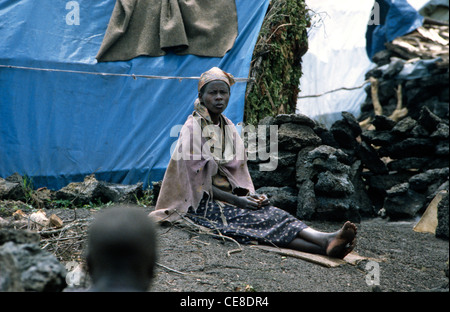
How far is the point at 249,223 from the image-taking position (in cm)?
379

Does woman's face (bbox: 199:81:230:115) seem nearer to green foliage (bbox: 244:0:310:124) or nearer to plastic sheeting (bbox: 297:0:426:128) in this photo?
green foliage (bbox: 244:0:310:124)

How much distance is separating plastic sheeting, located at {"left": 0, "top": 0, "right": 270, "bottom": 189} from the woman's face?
236 cm

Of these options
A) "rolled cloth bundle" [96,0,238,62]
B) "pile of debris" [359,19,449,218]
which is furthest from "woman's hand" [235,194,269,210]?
"rolled cloth bundle" [96,0,238,62]

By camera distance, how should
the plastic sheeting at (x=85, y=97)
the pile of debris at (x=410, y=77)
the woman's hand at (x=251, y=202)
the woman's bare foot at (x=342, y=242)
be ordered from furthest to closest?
the pile of debris at (x=410, y=77) < the plastic sheeting at (x=85, y=97) < the woman's hand at (x=251, y=202) < the woman's bare foot at (x=342, y=242)

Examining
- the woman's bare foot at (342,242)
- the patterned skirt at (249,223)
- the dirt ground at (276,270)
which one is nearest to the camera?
the dirt ground at (276,270)

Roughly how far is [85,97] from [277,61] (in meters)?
2.98

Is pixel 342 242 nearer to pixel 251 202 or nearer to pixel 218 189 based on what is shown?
pixel 251 202

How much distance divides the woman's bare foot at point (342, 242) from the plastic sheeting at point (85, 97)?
3.33 metres

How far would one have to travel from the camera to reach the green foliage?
696 centimetres

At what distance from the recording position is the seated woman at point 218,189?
3.72 metres

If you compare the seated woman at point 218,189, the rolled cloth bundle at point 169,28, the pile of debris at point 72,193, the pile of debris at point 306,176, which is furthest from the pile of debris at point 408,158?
the pile of debris at point 72,193

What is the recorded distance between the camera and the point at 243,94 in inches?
258

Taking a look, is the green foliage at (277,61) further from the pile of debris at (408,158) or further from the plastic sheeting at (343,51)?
the plastic sheeting at (343,51)

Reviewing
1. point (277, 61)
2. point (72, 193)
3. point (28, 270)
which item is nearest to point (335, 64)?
point (277, 61)
